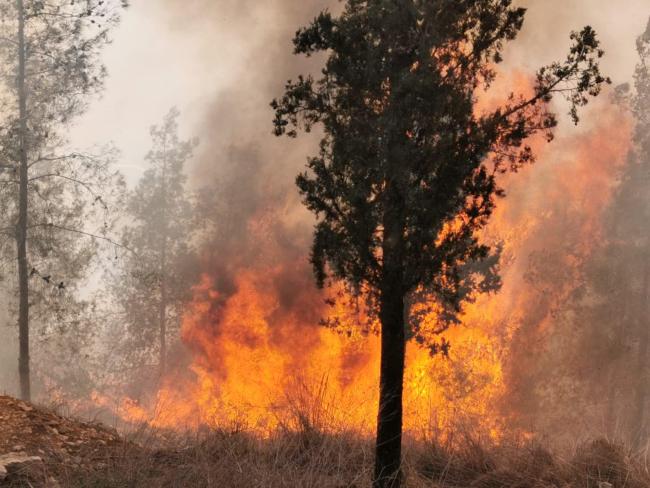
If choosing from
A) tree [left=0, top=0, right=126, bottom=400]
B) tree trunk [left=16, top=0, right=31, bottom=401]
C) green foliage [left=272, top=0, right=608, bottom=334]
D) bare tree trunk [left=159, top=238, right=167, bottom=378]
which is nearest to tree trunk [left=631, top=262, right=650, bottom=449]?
bare tree trunk [left=159, top=238, right=167, bottom=378]

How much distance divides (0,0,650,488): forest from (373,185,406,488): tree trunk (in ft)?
0.08

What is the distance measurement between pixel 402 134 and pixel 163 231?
22.0 m

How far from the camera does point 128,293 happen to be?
1166 inches

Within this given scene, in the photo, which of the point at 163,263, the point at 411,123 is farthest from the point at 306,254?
the point at 411,123

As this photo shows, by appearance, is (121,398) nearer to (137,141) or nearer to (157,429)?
(157,429)

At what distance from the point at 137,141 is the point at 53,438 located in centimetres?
13395

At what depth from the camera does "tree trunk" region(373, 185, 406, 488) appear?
6.89 meters

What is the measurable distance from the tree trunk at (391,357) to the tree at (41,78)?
974 centimetres

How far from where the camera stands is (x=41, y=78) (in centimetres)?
1531

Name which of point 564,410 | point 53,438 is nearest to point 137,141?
point 564,410

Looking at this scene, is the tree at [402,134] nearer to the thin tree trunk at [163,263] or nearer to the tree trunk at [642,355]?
the tree trunk at [642,355]

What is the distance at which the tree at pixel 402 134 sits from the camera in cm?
687

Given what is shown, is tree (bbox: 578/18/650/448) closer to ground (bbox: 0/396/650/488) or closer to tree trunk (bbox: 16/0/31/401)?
ground (bbox: 0/396/650/488)

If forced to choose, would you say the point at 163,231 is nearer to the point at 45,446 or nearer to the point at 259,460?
the point at 45,446
